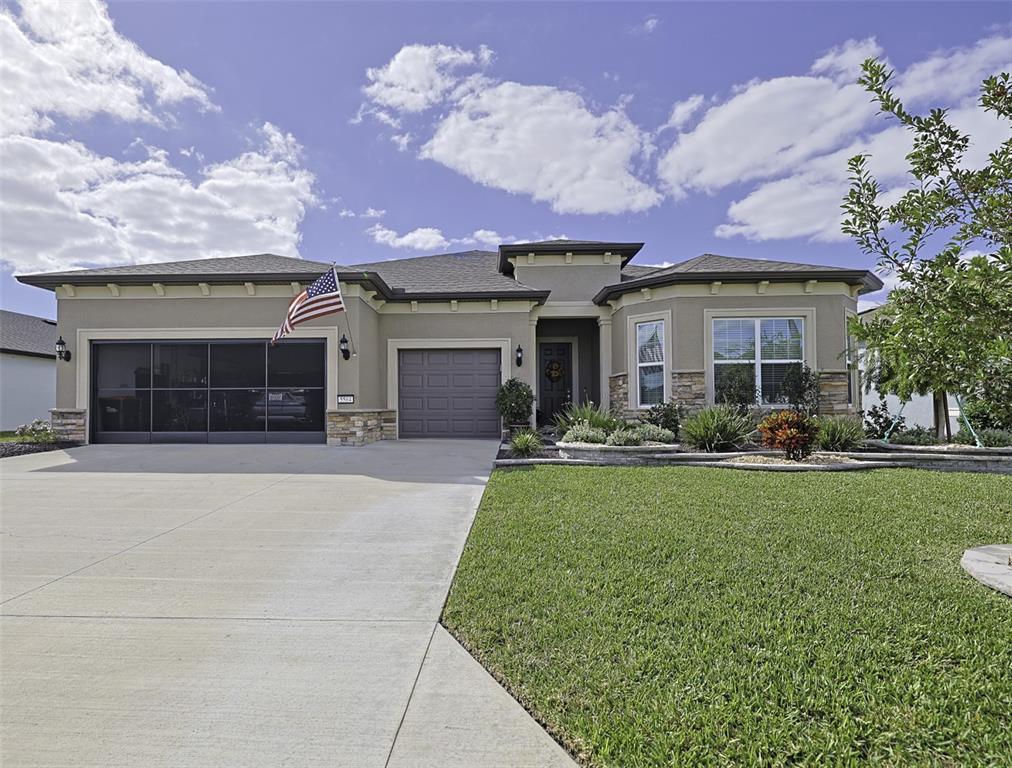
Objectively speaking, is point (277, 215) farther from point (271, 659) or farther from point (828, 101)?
point (271, 659)

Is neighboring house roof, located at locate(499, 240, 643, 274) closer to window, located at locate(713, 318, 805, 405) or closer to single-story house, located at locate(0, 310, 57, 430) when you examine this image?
window, located at locate(713, 318, 805, 405)

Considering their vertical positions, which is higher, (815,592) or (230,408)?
(230,408)

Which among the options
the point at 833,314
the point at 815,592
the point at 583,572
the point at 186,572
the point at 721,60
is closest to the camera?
the point at 815,592

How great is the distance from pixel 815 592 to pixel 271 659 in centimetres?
331

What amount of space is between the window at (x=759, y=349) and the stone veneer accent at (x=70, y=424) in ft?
49.1

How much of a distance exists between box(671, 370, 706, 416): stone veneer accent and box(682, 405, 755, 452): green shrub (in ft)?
4.78

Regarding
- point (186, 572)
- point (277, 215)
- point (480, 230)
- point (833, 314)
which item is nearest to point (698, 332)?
point (833, 314)

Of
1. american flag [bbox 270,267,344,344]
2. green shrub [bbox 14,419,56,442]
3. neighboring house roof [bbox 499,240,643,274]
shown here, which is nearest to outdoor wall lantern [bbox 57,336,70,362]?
green shrub [bbox 14,419,56,442]

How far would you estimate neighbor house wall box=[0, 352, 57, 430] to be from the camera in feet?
56.5

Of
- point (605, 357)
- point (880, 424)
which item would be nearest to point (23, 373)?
point (605, 357)

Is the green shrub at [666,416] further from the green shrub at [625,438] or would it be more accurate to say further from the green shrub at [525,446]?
the green shrub at [525,446]

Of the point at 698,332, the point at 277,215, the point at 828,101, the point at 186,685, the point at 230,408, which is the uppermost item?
the point at 277,215

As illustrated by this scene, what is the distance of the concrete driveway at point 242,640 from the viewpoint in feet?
6.41

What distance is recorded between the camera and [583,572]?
352 cm
